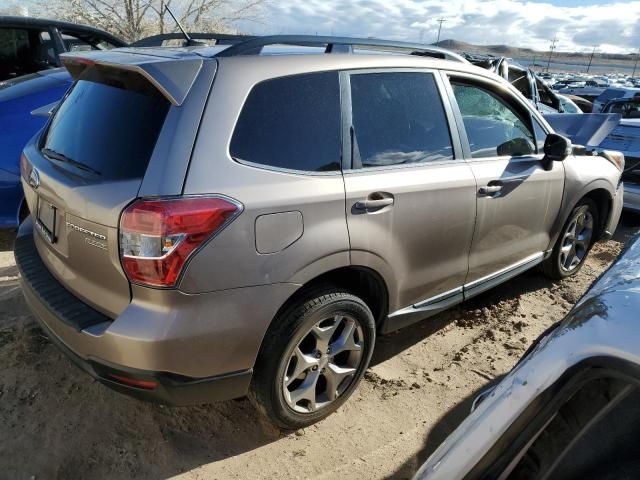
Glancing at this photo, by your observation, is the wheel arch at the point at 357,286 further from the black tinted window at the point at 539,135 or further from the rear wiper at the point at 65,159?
the black tinted window at the point at 539,135

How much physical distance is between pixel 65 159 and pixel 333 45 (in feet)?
4.63

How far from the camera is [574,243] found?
4.38m

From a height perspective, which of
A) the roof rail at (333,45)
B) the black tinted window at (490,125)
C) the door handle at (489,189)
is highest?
the roof rail at (333,45)

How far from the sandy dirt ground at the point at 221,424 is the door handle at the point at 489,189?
3.59 feet

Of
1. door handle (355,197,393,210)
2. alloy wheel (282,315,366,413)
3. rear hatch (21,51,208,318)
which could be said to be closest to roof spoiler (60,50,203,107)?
rear hatch (21,51,208,318)

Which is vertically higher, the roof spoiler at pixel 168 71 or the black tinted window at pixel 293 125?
the roof spoiler at pixel 168 71

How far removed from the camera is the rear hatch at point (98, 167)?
6.66 feet

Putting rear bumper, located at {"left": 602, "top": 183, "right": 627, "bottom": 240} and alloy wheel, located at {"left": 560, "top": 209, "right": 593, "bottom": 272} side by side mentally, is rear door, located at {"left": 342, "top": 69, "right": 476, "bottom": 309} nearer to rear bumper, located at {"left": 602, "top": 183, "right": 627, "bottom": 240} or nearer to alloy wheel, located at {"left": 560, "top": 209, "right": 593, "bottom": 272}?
alloy wheel, located at {"left": 560, "top": 209, "right": 593, "bottom": 272}

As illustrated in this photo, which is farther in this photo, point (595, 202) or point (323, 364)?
point (595, 202)

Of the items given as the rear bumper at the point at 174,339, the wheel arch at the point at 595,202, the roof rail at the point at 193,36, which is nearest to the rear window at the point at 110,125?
the rear bumper at the point at 174,339

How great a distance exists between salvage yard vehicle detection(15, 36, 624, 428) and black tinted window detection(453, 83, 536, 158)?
3 cm

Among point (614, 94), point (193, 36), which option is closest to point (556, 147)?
point (193, 36)

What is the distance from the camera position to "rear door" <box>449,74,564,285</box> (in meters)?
3.12

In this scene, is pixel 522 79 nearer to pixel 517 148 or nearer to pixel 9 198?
pixel 517 148
